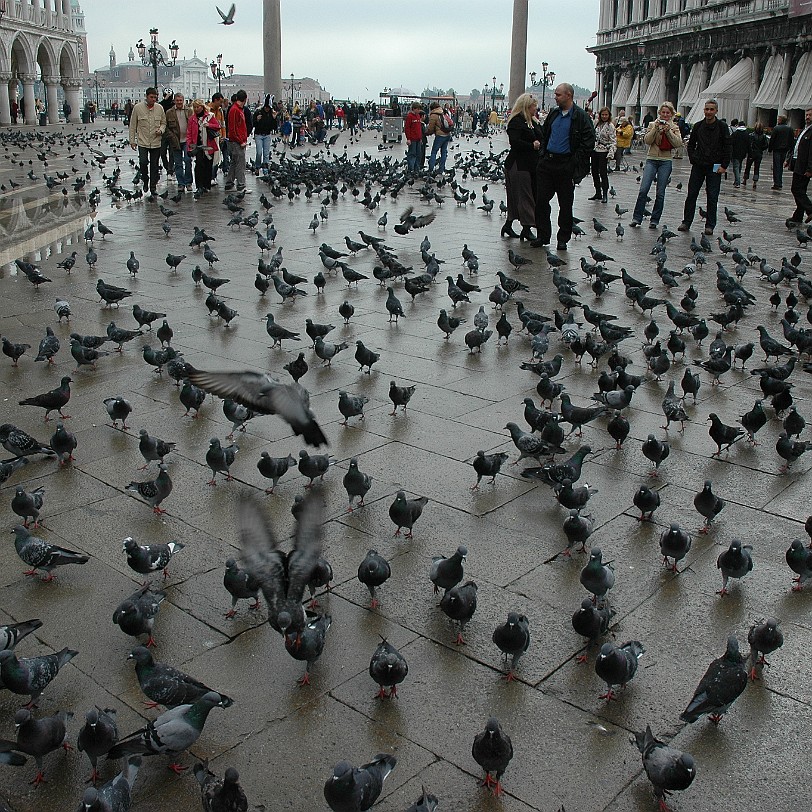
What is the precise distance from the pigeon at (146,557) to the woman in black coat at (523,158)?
339 inches

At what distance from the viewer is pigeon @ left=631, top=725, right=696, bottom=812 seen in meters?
2.64

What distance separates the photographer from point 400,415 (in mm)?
6000

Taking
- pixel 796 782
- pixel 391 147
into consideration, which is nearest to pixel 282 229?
pixel 796 782

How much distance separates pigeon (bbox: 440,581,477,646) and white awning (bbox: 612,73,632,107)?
6542cm

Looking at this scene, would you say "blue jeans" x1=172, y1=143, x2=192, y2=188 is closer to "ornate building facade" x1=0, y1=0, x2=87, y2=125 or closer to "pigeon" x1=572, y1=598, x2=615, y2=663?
"pigeon" x1=572, y1=598, x2=615, y2=663

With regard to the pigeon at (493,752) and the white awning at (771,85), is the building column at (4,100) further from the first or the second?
the pigeon at (493,752)

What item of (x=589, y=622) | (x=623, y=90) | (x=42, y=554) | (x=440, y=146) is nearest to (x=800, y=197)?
(x=440, y=146)

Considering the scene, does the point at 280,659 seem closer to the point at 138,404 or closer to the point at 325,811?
the point at 325,811

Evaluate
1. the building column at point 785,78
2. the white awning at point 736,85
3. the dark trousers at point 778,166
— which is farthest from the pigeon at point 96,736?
the building column at point 785,78

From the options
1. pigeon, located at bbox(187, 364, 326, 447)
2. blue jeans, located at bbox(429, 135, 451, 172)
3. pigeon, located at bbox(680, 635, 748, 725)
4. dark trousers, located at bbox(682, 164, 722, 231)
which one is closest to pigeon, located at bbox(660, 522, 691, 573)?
pigeon, located at bbox(680, 635, 748, 725)

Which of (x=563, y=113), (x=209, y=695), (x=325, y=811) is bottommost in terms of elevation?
(x=325, y=811)

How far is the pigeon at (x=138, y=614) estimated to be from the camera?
11.1ft

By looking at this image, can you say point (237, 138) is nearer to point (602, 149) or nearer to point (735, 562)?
point (602, 149)

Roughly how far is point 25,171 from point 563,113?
644 inches
